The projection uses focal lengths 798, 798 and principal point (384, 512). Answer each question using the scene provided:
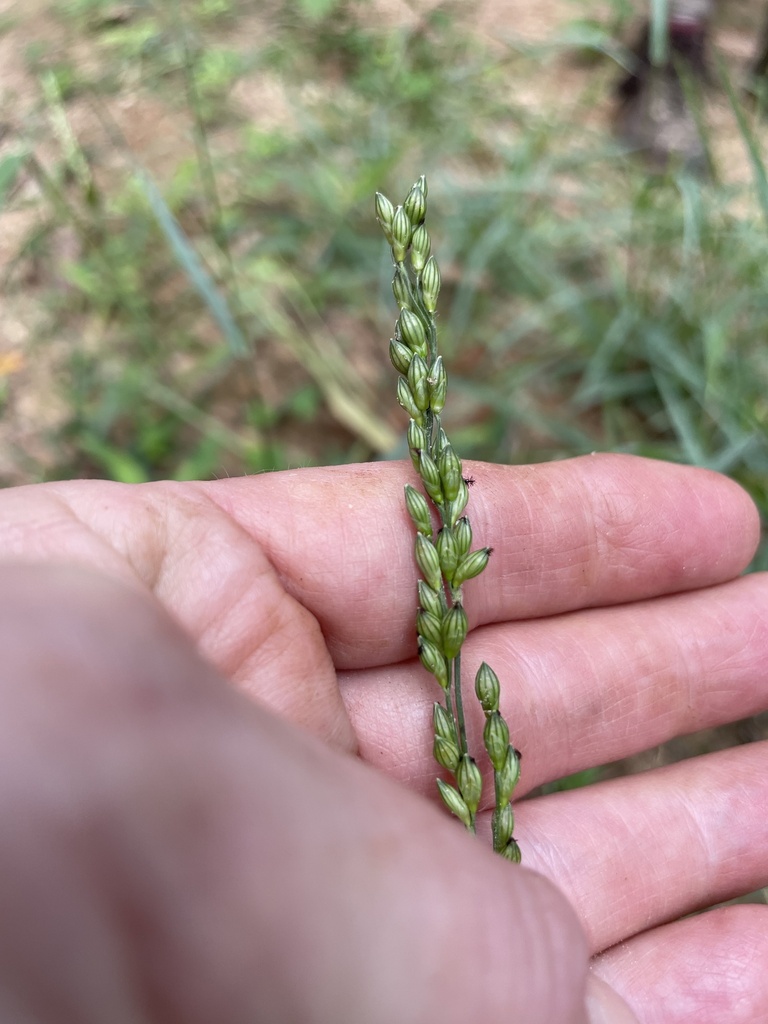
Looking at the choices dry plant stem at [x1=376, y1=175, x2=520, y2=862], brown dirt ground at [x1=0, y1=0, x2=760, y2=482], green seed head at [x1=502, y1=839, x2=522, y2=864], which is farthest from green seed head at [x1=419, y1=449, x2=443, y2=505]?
brown dirt ground at [x1=0, y1=0, x2=760, y2=482]

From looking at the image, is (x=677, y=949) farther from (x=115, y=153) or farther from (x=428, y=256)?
(x=115, y=153)

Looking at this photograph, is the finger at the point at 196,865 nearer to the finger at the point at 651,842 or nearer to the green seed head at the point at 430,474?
the green seed head at the point at 430,474

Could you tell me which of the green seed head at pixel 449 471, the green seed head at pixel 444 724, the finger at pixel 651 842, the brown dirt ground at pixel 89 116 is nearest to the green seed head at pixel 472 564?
the green seed head at pixel 449 471

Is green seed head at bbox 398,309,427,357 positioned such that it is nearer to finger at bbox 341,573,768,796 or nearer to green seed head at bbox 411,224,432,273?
green seed head at bbox 411,224,432,273

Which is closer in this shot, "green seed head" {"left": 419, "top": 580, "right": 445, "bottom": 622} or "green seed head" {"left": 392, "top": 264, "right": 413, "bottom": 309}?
"green seed head" {"left": 392, "top": 264, "right": 413, "bottom": 309}

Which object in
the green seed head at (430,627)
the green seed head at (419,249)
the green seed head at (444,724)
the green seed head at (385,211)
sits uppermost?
the green seed head at (385,211)

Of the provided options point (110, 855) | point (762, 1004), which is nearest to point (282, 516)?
point (110, 855)
